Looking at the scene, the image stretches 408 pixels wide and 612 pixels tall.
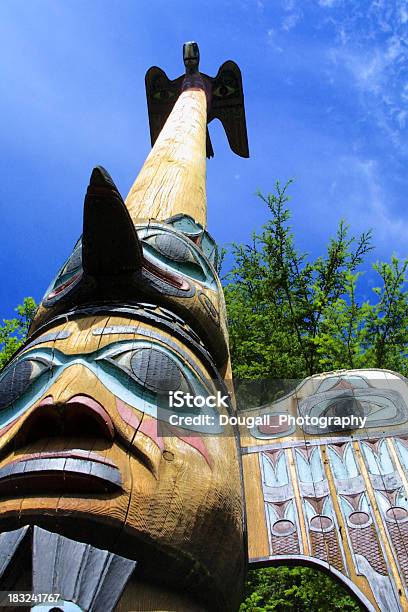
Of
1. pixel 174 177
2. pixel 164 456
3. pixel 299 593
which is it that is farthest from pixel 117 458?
pixel 299 593

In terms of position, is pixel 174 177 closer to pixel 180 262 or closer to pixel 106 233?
pixel 180 262

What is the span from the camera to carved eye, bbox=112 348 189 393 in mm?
1882

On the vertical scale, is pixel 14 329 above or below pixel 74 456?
above

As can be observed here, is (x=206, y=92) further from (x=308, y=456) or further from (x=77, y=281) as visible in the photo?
(x=308, y=456)

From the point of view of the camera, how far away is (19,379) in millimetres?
1963

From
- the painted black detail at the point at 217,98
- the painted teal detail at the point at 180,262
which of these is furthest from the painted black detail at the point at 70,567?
the painted black detail at the point at 217,98

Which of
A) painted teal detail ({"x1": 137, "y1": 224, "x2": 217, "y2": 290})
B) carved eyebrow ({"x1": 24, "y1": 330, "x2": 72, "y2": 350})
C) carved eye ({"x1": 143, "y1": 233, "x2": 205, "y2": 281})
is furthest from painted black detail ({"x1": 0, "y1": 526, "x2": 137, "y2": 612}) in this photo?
carved eye ({"x1": 143, "y1": 233, "x2": 205, "y2": 281})

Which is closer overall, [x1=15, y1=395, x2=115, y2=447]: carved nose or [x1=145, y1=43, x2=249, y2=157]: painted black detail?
[x1=15, y1=395, x2=115, y2=447]: carved nose

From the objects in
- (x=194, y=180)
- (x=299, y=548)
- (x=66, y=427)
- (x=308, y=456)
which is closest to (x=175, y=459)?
(x=66, y=427)

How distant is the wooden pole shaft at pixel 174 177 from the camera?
362 cm

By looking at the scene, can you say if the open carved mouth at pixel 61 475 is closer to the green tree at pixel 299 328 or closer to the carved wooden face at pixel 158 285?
the carved wooden face at pixel 158 285

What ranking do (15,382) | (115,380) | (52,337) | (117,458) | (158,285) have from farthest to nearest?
1. (158,285)
2. (52,337)
3. (15,382)
4. (115,380)
5. (117,458)

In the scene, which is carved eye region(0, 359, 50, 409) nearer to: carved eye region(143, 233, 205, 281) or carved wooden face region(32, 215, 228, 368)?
carved wooden face region(32, 215, 228, 368)

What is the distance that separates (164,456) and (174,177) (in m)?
2.75
